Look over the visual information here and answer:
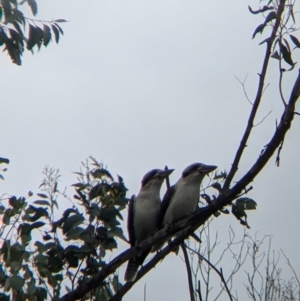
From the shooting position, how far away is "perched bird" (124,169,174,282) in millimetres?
7379

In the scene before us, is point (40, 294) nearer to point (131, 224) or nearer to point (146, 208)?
point (146, 208)

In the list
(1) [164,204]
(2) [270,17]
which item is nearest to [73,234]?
(2) [270,17]

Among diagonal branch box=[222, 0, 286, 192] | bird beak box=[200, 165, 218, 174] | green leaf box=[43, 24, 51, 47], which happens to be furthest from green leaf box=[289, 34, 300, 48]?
bird beak box=[200, 165, 218, 174]

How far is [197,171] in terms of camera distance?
717 cm

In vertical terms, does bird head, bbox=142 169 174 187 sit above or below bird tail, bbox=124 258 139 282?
above

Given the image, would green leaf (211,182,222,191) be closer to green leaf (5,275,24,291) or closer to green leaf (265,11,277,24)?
green leaf (265,11,277,24)

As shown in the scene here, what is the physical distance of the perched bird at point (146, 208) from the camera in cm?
738

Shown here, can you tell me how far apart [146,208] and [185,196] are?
1.68ft

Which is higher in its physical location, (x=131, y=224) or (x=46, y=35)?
(x=131, y=224)

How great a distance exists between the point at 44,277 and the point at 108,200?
1.97ft

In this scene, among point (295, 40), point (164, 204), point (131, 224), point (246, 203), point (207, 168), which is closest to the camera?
point (295, 40)

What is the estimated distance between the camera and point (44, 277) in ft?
13.7

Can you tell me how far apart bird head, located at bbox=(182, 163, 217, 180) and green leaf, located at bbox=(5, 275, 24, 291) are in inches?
137

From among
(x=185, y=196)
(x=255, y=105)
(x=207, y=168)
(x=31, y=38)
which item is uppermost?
(x=207, y=168)
